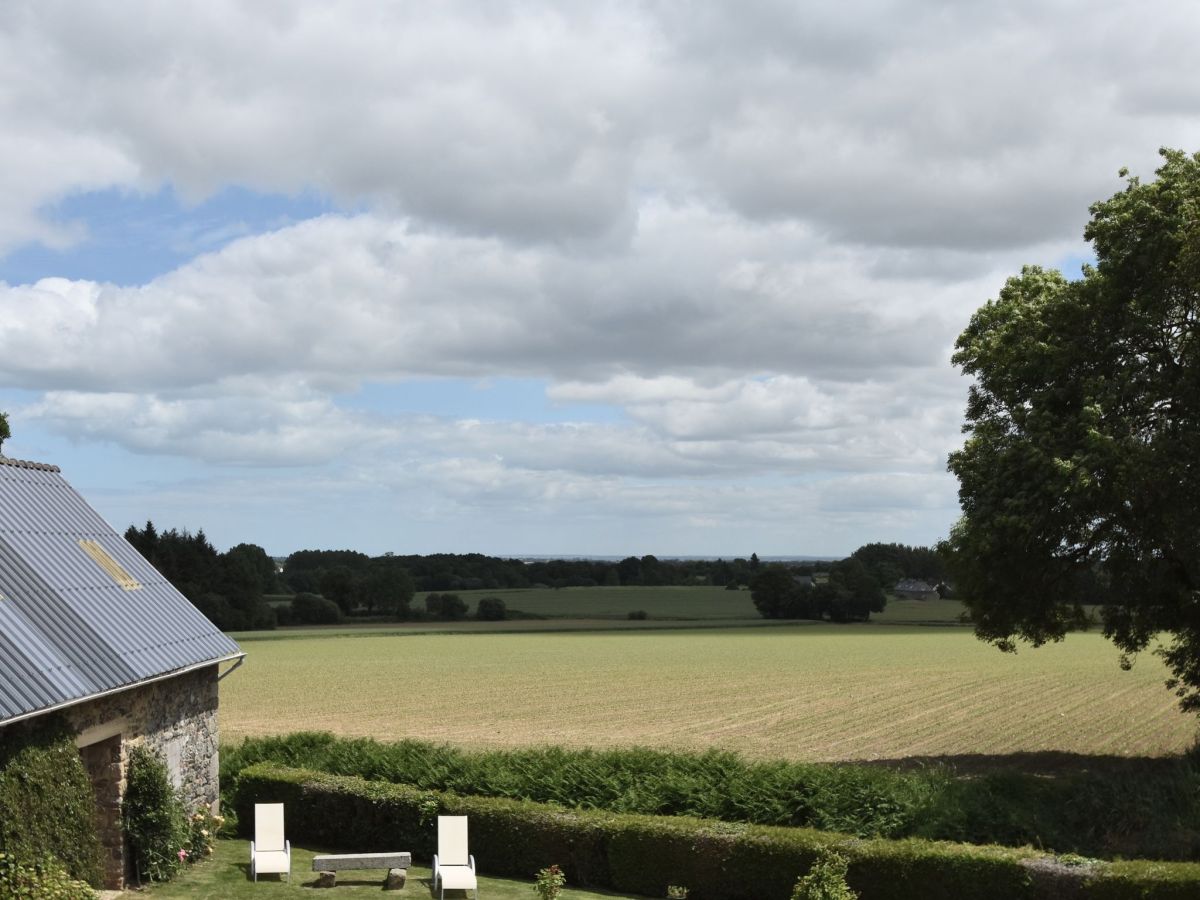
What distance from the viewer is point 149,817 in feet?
50.2

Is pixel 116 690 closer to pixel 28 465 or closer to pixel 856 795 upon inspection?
pixel 28 465

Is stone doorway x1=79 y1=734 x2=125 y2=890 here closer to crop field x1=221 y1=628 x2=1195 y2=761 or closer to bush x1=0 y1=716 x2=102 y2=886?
bush x1=0 y1=716 x2=102 y2=886

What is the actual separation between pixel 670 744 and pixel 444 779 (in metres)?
14.7

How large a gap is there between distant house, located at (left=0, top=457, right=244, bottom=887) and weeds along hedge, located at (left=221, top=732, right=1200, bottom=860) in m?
4.40

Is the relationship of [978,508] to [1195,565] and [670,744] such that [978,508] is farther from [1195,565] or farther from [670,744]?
[670,744]

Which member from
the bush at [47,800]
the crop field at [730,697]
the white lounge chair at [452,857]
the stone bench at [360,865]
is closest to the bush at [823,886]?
the white lounge chair at [452,857]

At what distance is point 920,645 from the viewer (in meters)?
70.3

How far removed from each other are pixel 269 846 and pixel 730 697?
30301mm

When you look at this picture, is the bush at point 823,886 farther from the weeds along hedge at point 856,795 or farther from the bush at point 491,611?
the bush at point 491,611

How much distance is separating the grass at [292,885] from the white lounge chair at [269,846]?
7.2 inches

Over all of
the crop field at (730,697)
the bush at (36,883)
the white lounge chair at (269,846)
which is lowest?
the crop field at (730,697)

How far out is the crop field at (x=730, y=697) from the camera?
34.3 meters

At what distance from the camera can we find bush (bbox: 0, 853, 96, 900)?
1127cm

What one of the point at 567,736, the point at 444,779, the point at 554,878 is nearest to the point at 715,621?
the point at 567,736
